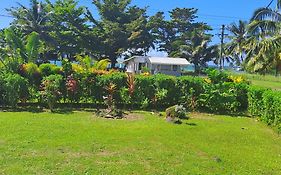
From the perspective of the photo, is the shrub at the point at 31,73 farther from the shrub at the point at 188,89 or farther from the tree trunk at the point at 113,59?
the tree trunk at the point at 113,59

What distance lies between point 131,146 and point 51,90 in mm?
6433

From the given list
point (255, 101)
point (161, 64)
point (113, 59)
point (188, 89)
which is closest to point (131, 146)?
point (255, 101)

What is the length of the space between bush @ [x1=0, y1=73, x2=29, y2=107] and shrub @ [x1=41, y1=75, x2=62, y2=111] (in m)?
0.78

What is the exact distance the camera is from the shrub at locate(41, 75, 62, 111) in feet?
42.0

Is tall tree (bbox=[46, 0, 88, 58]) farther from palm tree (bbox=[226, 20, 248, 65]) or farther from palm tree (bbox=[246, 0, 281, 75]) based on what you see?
palm tree (bbox=[246, 0, 281, 75])

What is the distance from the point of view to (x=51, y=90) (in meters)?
13.0

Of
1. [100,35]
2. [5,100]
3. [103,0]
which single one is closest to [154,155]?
[5,100]

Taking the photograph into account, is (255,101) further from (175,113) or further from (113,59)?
(113,59)

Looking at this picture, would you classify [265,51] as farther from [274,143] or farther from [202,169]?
[202,169]

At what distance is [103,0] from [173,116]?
4265 centimetres

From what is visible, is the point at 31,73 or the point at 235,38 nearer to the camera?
the point at 31,73

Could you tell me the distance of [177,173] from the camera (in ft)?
19.1

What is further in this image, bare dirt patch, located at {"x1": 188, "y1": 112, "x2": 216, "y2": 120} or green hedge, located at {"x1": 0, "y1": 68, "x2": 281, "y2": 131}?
green hedge, located at {"x1": 0, "y1": 68, "x2": 281, "y2": 131}

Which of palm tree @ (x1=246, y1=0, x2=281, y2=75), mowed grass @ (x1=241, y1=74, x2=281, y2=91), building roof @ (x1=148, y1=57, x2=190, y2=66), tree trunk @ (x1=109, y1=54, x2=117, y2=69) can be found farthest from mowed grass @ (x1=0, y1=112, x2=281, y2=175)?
tree trunk @ (x1=109, y1=54, x2=117, y2=69)
